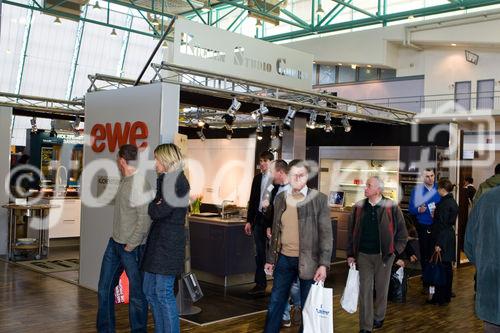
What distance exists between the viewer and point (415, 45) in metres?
18.7

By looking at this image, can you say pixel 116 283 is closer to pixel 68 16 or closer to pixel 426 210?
pixel 426 210

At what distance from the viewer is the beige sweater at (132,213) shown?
4043 millimetres

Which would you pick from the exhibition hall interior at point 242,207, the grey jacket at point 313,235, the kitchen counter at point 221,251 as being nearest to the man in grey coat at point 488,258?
the exhibition hall interior at point 242,207

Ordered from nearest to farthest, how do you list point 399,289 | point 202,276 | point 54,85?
point 399,289 → point 202,276 → point 54,85

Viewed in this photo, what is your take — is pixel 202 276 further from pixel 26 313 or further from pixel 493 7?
pixel 493 7

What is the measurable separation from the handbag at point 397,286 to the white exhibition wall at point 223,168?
5.84 meters

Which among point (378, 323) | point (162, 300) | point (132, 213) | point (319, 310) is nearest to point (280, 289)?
point (319, 310)

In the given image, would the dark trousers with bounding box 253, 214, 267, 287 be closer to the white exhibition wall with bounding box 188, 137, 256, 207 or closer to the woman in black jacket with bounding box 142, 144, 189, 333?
the woman in black jacket with bounding box 142, 144, 189, 333

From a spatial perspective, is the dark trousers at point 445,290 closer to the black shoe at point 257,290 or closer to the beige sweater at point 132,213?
the black shoe at point 257,290

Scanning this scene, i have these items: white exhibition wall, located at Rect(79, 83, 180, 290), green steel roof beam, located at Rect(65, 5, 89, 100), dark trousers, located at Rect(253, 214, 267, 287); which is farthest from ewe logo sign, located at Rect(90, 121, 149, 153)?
green steel roof beam, located at Rect(65, 5, 89, 100)

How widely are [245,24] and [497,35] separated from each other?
451 inches

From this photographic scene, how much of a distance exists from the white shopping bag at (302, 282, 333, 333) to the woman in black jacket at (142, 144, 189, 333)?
935 millimetres

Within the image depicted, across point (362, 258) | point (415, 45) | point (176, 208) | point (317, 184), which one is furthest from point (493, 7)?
point (176, 208)

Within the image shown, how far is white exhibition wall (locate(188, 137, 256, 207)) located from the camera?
12273 millimetres
